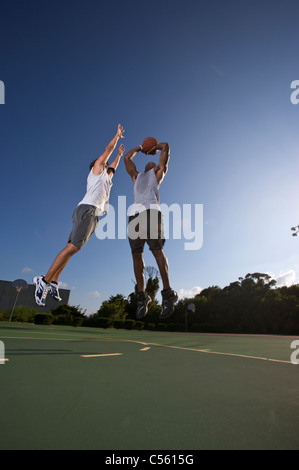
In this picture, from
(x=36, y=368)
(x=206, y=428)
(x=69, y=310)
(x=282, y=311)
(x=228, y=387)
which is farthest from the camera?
(x=282, y=311)

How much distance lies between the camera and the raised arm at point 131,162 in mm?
3318

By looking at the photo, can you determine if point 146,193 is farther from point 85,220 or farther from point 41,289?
point 41,289

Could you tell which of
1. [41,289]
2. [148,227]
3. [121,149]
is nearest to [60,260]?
[41,289]

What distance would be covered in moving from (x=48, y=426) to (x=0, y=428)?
276 millimetres

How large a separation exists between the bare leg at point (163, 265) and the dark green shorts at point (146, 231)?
0.06m

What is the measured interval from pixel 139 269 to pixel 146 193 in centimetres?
97

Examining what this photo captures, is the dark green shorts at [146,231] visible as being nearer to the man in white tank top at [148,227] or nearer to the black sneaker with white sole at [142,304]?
the man in white tank top at [148,227]

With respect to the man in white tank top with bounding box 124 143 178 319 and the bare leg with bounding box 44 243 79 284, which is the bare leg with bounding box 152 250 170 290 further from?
the bare leg with bounding box 44 243 79 284

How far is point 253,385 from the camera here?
270cm

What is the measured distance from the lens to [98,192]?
305 centimetres

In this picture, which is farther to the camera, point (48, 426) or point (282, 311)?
point (282, 311)
